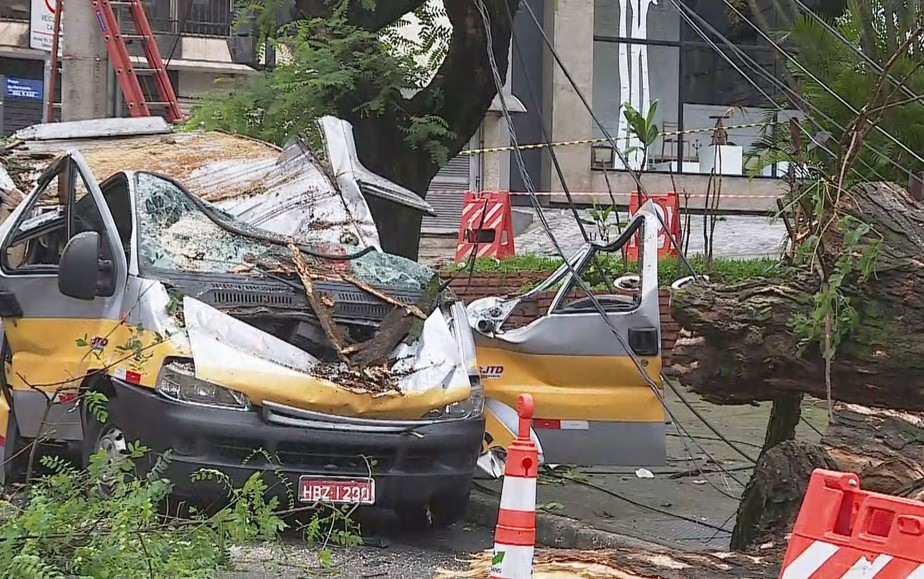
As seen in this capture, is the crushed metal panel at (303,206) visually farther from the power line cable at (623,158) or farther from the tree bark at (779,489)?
the tree bark at (779,489)

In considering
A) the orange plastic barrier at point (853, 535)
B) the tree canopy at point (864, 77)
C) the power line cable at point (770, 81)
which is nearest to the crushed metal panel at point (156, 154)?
the power line cable at point (770, 81)

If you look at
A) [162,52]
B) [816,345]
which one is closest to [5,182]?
Result: [816,345]

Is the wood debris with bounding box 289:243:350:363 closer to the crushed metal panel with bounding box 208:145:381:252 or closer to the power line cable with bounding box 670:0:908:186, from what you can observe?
the crushed metal panel with bounding box 208:145:381:252

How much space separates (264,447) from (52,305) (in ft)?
5.46

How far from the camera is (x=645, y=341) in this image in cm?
752

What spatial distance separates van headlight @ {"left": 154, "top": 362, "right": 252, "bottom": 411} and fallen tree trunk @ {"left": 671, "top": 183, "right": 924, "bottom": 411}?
7.35ft

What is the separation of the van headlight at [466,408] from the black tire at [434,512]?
424 mm

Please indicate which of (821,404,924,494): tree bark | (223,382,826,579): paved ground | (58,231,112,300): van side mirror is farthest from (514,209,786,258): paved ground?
(821,404,924,494): tree bark

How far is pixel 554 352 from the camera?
771cm

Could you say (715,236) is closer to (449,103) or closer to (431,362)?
(449,103)

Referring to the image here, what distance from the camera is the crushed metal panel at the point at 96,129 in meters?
9.41

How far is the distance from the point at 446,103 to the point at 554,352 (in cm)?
295

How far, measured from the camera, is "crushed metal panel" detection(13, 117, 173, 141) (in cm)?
941

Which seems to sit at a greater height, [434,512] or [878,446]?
[878,446]
